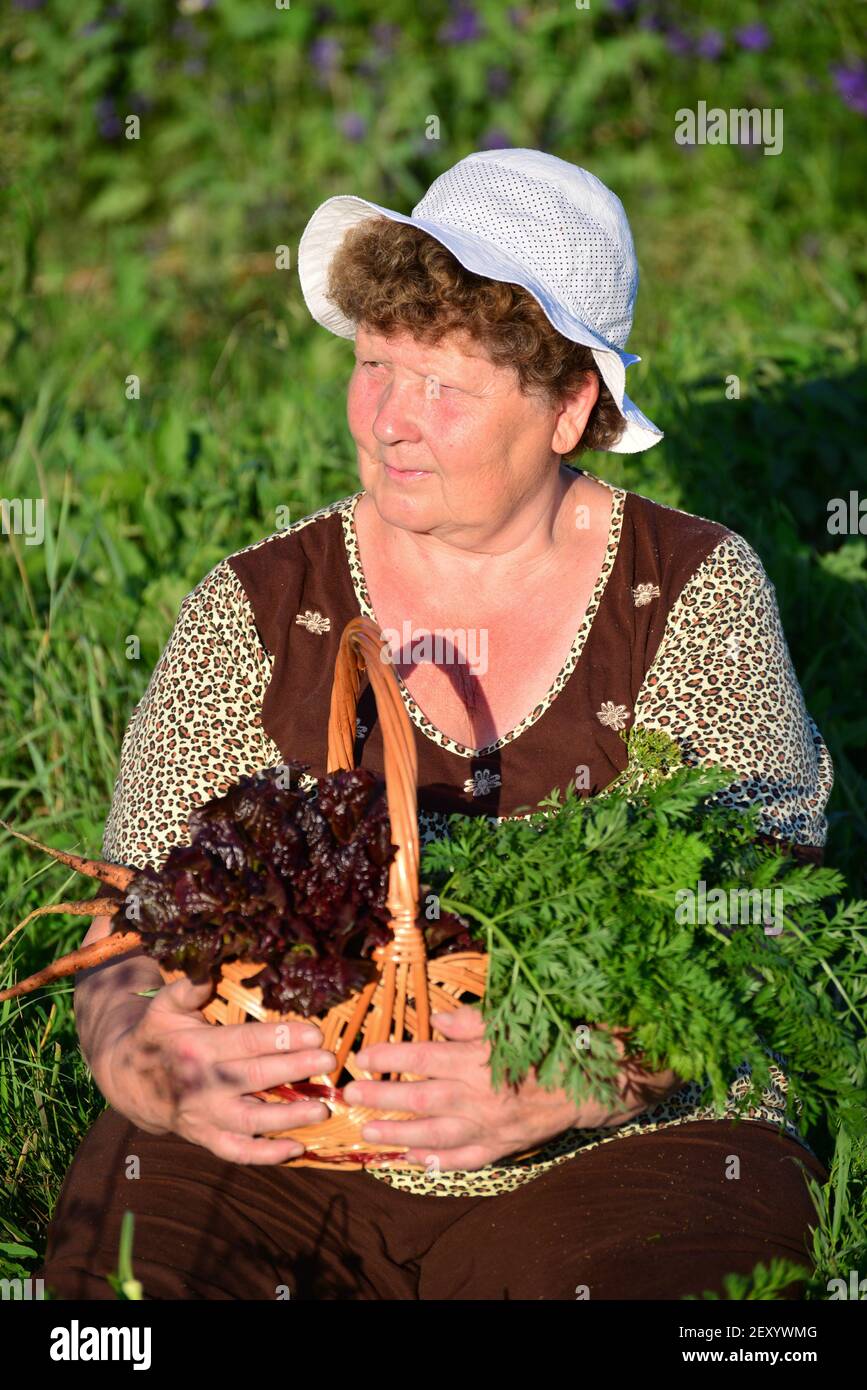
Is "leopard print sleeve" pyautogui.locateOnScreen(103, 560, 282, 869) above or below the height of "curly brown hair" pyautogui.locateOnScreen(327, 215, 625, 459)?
below

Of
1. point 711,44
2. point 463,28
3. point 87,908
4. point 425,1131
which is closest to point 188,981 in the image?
point 87,908

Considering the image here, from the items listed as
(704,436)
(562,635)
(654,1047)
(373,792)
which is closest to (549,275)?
(562,635)

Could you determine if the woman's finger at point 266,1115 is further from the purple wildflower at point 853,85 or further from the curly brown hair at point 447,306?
the purple wildflower at point 853,85

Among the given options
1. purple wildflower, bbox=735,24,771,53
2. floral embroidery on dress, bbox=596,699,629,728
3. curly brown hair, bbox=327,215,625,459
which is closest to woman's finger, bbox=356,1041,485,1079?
floral embroidery on dress, bbox=596,699,629,728

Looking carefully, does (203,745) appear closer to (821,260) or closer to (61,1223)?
(61,1223)

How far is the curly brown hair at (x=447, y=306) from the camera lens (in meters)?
2.36

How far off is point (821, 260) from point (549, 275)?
151 inches

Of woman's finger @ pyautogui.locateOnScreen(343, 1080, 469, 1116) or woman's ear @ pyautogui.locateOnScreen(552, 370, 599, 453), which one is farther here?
woman's ear @ pyautogui.locateOnScreen(552, 370, 599, 453)

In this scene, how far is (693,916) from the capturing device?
204 centimetres

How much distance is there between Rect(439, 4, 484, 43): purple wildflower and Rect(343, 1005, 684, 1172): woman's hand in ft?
17.4

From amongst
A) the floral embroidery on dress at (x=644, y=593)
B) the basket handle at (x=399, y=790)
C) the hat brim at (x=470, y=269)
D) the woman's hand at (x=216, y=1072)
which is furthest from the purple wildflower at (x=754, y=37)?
the woman's hand at (x=216, y=1072)

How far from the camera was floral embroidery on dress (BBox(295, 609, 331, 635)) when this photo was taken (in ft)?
8.58

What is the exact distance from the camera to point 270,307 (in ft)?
18.4

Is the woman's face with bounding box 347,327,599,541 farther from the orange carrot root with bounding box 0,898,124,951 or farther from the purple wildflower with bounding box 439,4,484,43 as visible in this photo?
the purple wildflower with bounding box 439,4,484,43
